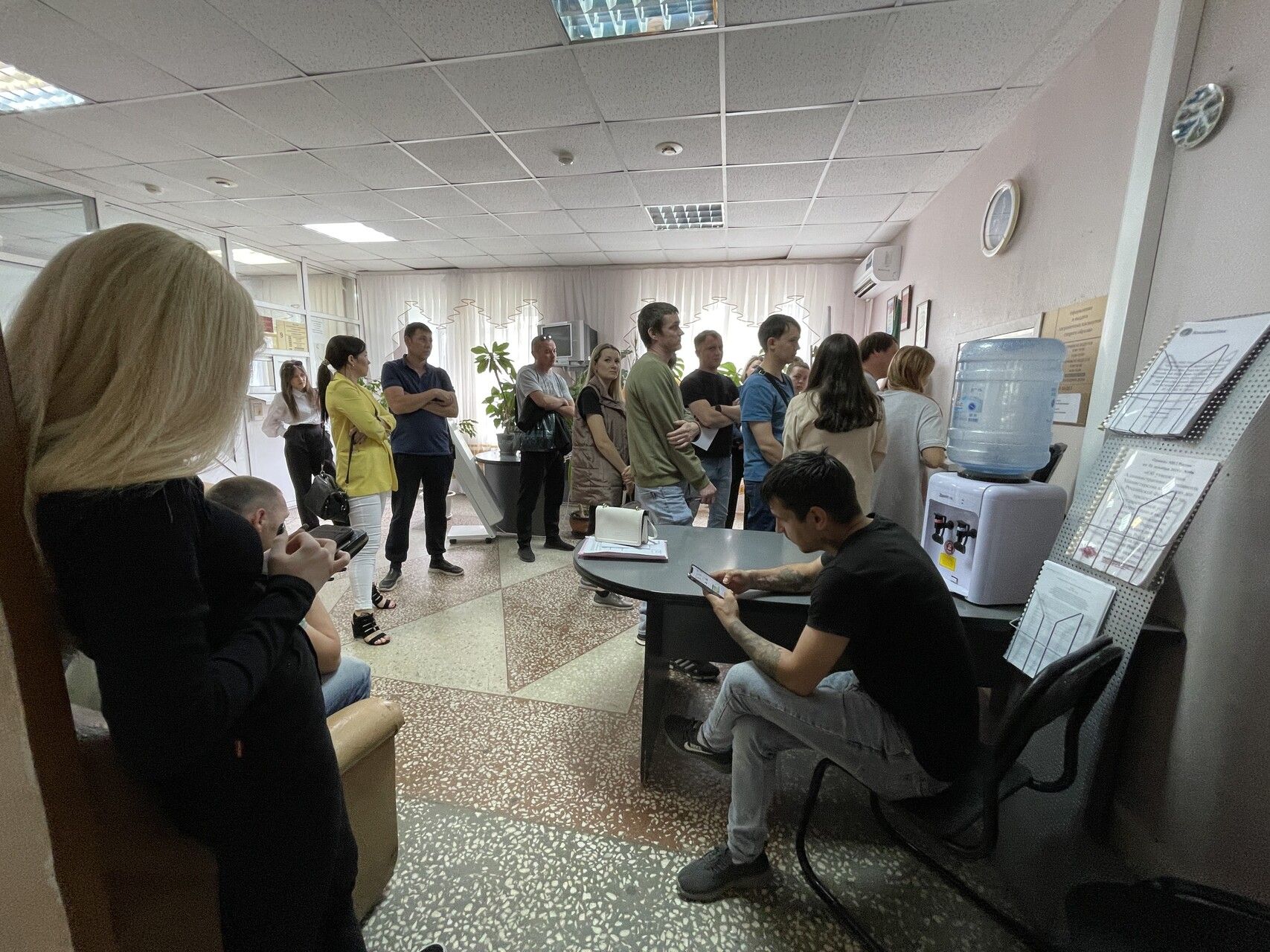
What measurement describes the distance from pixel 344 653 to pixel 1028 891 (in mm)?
2537

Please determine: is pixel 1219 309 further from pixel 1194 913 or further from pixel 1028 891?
pixel 1028 891

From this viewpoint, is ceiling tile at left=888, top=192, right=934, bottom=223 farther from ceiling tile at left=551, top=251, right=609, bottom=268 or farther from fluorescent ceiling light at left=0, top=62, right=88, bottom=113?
fluorescent ceiling light at left=0, top=62, right=88, bottom=113

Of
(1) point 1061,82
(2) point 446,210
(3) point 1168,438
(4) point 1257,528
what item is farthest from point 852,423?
(2) point 446,210

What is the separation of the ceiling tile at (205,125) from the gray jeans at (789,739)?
12.1ft

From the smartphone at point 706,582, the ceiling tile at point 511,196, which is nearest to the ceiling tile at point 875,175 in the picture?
the ceiling tile at point 511,196

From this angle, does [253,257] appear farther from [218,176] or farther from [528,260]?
[528,260]

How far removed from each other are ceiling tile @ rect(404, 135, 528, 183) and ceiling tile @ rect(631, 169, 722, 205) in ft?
2.78

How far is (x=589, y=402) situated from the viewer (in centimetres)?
279

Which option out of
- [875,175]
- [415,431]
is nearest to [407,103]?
[415,431]

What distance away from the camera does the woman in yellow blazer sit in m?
2.42

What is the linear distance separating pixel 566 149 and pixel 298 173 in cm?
189

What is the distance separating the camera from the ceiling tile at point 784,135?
2719 millimetres

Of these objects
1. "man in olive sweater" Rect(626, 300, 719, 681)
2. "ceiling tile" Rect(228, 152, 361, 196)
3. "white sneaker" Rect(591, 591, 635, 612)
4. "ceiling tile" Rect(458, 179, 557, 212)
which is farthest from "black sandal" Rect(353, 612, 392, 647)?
"ceiling tile" Rect(458, 179, 557, 212)

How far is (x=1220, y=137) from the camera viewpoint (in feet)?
4.11
